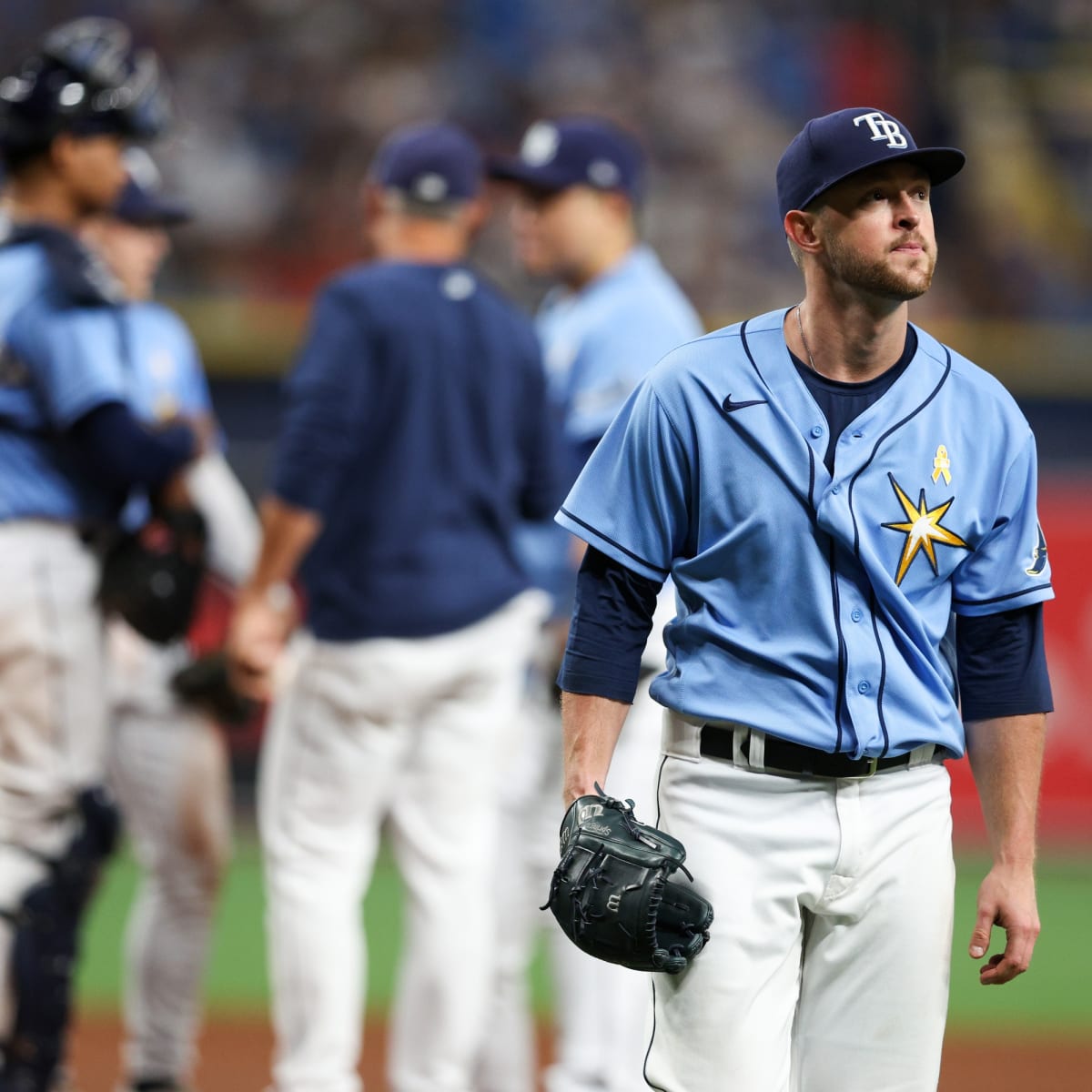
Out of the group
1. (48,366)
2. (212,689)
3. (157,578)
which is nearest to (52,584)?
(157,578)

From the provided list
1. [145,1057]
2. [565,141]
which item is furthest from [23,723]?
[565,141]

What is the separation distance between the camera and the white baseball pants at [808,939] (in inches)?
99.9

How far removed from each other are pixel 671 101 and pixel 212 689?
7.47 metres

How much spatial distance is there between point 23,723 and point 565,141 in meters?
2.01

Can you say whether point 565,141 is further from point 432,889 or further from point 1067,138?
point 1067,138

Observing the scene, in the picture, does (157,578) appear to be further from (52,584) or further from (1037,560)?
(1037,560)

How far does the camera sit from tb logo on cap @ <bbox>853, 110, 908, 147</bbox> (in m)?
2.52

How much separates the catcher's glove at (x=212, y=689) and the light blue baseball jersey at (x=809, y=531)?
6.63ft

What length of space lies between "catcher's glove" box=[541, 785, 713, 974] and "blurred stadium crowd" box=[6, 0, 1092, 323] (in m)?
7.99

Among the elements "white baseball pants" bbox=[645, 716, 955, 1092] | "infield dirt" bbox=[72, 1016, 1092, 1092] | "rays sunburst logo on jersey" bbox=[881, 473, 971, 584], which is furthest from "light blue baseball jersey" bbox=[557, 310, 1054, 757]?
"infield dirt" bbox=[72, 1016, 1092, 1092]

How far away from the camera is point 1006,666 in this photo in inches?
106

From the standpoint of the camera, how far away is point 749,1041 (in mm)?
2525

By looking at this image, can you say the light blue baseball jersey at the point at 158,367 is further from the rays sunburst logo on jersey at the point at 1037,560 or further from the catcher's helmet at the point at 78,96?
the rays sunburst logo on jersey at the point at 1037,560

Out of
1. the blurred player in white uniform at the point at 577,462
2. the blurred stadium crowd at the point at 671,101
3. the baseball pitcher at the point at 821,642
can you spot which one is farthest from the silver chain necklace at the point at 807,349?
the blurred stadium crowd at the point at 671,101
